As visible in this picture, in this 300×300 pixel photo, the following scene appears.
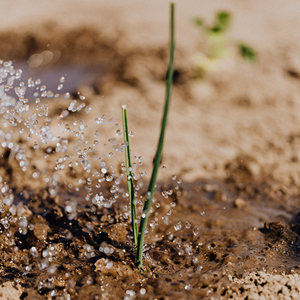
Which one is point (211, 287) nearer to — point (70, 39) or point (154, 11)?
point (70, 39)

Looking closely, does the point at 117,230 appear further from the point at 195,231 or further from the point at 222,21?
the point at 222,21

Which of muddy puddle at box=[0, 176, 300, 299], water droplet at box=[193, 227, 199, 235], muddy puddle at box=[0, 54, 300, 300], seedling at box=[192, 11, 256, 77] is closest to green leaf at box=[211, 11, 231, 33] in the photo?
seedling at box=[192, 11, 256, 77]

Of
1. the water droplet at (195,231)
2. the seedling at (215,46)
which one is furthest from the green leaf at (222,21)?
the water droplet at (195,231)

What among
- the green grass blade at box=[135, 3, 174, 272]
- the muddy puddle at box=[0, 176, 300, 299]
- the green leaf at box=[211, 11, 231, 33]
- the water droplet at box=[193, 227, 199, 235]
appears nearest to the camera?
the green grass blade at box=[135, 3, 174, 272]

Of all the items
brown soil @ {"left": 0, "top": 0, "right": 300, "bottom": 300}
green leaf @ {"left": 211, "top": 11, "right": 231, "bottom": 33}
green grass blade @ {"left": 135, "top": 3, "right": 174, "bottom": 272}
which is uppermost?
green grass blade @ {"left": 135, "top": 3, "right": 174, "bottom": 272}

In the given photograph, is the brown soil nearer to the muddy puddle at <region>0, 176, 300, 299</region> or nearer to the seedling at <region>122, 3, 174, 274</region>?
the muddy puddle at <region>0, 176, 300, 299</region>

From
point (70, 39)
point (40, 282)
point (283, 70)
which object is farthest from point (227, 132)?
point (70, 39)

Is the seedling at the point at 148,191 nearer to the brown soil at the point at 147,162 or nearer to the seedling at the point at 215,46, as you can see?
the brown soil at the point at 147,162

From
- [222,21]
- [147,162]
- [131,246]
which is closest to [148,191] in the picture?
[131,246]
